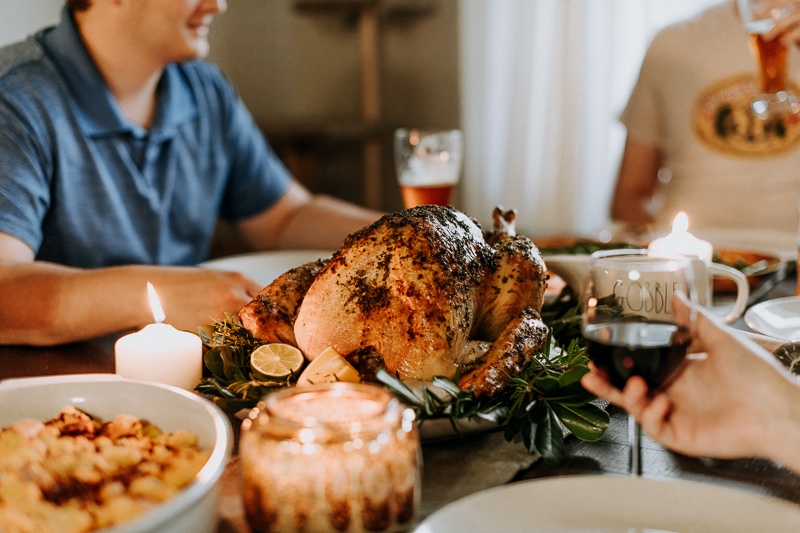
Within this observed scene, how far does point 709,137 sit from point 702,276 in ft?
6.84

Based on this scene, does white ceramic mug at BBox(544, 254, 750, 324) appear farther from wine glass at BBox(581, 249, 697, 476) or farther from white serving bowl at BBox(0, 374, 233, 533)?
white serving bowl at BBox(0, 374, 233, 533)

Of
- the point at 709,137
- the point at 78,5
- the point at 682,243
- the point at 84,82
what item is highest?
the point at 78,5

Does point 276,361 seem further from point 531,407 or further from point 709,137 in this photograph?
point 709,137

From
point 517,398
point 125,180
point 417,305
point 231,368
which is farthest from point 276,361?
point 125,180

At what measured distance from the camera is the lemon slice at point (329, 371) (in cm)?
92

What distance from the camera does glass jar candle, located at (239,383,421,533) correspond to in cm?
65

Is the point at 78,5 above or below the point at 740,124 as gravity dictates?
above

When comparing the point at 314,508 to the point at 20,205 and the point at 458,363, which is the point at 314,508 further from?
the point at 20,205

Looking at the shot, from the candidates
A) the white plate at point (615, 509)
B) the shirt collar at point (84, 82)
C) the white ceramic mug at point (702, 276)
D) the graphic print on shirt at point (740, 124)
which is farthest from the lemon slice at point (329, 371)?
the graphic print on shirt at point (740, 124)

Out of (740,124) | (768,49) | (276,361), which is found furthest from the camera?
(740,124)

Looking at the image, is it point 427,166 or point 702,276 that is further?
point 427,166

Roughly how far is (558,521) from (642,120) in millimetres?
2434

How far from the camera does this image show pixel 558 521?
686 mm

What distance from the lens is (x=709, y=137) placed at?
2.72 meters
